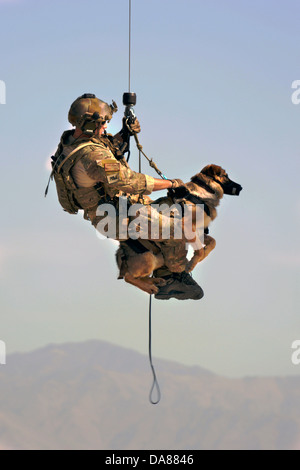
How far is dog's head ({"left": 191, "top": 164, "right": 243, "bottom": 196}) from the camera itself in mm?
20562

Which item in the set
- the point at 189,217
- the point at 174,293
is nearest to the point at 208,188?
the point at 189,217

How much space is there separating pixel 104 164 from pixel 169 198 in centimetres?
158

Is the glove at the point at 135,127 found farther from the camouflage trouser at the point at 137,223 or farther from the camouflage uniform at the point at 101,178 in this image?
the camouflage trouser at the point at 137,223

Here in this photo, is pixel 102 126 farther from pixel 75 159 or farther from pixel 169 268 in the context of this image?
pixel 169 268

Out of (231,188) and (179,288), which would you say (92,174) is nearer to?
(231,188)

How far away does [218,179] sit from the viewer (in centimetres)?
2061

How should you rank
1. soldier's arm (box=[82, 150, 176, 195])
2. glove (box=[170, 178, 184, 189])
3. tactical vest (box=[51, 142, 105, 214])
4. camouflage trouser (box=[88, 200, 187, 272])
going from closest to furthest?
soldier's arm (box=[82, 150, 176, 195]) < tactical vest (box=[51, 142, 105, 214]) < camouflage trouser (box=[88, 200, 187, 272]) < glove (box=[170, 178, 184, 189])

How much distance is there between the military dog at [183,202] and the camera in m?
20.4

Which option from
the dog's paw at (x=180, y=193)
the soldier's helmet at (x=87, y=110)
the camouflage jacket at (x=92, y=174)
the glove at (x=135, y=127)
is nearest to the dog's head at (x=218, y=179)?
the dog's paw at (x=180, y=193)

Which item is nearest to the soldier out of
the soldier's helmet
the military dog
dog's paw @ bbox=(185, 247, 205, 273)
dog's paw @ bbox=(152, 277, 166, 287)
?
the soldier's helmet

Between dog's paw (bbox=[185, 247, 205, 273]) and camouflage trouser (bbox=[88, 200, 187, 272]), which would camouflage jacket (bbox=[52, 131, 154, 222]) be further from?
dog's paw (bbox=[185, 247, 205, 273])

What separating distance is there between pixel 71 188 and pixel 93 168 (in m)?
0.62

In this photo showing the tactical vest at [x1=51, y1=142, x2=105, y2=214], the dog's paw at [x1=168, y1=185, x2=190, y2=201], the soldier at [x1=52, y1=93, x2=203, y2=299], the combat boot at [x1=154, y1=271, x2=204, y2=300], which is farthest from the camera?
the combat boot at [x1=154, y1=271, x2=204, y2=300]

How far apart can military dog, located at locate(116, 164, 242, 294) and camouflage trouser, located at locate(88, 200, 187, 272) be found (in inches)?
10.4
